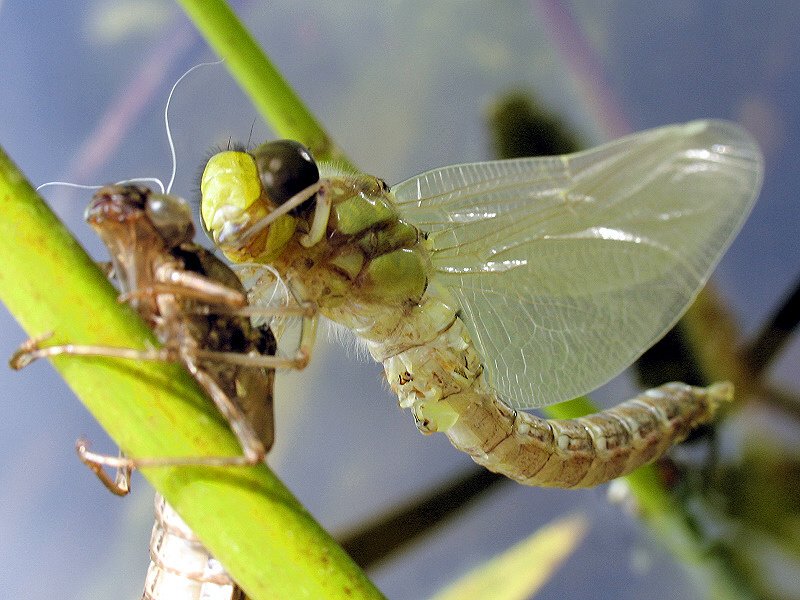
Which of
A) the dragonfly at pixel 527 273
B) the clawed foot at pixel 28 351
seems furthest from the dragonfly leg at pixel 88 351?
the dragonfly at pixel 527 273

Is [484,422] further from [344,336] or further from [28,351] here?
[28,351]

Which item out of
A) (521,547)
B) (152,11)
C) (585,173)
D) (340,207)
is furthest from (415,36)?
(521,547)

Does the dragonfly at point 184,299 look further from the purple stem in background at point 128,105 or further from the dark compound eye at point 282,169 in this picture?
the purple stem in background at point 128,105

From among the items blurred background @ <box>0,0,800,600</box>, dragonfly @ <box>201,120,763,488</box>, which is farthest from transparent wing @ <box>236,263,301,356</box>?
blurred background @ <box>0,0,800,600</box>

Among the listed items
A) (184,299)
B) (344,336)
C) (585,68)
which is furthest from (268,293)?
(585,68)

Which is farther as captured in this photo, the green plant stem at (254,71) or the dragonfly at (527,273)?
the green plant stem at (254,71)

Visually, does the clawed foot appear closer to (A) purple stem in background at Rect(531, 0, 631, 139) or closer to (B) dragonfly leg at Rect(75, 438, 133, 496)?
(B) dragonfly leg at Rect(75, 438, 133, 496)
